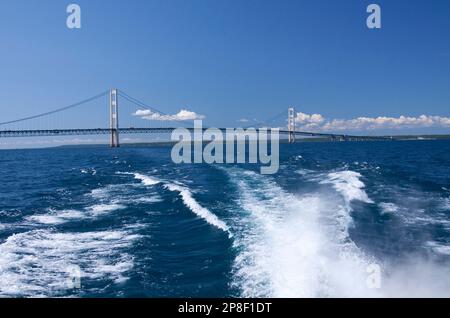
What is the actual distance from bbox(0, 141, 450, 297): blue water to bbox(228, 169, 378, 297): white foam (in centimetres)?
3

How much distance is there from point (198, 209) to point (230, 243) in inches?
208

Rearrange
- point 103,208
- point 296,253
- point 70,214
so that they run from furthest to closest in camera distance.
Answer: point 103,208 → point 70,214 → point 296,253

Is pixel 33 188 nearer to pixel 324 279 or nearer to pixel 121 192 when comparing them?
pixel 121 192

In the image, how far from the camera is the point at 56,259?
10180mm

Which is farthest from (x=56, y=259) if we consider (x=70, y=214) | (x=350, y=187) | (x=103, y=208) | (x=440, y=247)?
(x=350, y=187)

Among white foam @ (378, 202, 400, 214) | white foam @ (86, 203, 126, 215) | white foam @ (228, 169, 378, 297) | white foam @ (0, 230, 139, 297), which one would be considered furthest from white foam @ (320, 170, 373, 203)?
white foam @ (0, 230, 139, 297)

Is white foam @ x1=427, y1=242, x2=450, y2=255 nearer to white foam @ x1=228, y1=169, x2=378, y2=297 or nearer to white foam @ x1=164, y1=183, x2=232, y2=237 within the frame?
white foam @ x1=228, y1=169, x2=378, y2=297

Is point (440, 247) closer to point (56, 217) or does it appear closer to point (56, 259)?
point (56, 259)

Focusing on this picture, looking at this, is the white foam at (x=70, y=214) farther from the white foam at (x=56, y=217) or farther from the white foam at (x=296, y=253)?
the white foam at (x=296, y=253)

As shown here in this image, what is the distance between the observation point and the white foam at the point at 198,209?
13266 mm

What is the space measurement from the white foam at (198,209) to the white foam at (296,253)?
0.60 metres

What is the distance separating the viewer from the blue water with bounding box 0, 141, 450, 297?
26.9 feet
